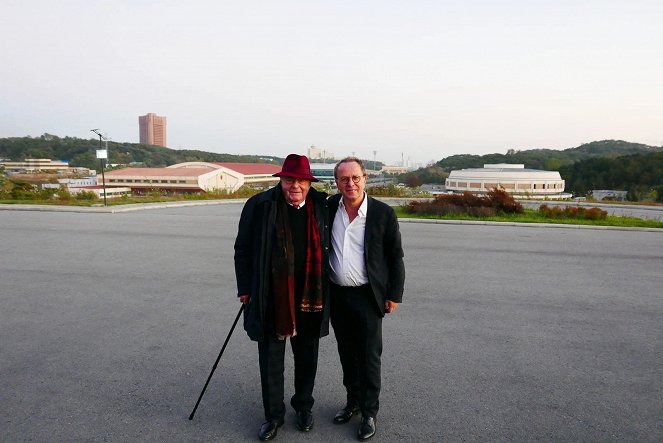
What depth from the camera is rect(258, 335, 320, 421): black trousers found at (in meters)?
3.15

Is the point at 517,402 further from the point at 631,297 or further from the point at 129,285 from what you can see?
the point at 129,285

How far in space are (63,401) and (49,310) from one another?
9.14 ft

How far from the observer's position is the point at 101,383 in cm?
380

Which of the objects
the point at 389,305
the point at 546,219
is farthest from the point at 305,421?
the point at 546,219


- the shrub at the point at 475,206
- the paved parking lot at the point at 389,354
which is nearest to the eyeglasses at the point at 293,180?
the paved parking lot at the point at 389,354

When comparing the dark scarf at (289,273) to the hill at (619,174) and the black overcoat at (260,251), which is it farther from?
the hill at (619,174)

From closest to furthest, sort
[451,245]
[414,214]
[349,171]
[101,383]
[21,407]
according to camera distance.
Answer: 1. [349,171]
2. [21,407]
3. [101,383]
4. [451,245]
5. [414,214]

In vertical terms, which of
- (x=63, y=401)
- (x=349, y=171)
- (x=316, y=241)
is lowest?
(x=63, y=401)

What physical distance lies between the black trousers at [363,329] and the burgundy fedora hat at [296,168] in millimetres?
868

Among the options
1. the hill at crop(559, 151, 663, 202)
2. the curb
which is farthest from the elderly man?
the hill at crop(559, 151, 663, 202)

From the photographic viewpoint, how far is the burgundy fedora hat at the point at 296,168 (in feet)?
9.77

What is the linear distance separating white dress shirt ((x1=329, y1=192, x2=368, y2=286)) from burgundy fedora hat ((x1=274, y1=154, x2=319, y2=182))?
418 mm

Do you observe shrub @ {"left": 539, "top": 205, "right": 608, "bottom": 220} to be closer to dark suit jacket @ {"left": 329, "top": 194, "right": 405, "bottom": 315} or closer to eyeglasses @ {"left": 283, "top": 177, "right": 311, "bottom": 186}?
dark suit jacket @ {"left": 329, "top": 194, "right": 405, "bottom": 315}

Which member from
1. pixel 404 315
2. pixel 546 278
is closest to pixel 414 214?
pixel 546 278
